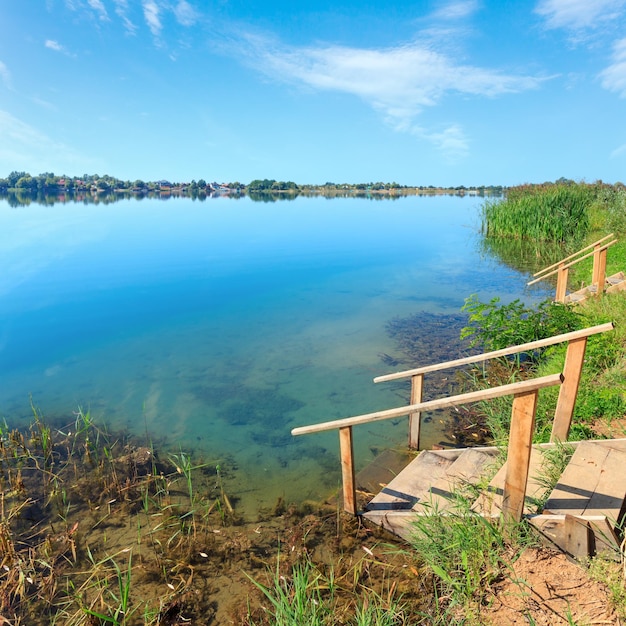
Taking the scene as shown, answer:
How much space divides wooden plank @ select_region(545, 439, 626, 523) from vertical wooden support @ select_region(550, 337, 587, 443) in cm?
49

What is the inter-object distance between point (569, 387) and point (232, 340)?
26.7ft

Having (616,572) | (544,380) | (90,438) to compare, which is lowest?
(90,438)

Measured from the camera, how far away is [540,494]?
384cm

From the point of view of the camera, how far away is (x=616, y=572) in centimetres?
291

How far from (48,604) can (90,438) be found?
3.15 metres

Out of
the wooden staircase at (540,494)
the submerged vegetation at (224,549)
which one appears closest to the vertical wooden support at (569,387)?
the wooden staircase at (540,494)

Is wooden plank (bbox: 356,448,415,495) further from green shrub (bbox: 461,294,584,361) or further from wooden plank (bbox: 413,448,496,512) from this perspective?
green shrub (bbox: 461,294,584,361)

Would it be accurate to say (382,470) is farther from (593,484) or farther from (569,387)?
(593,484)

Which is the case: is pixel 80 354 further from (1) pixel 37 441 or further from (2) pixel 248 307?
(2) pixel 248 307

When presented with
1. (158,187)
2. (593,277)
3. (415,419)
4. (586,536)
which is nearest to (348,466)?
(415,419)

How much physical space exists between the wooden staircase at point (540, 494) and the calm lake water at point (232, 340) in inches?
44.4

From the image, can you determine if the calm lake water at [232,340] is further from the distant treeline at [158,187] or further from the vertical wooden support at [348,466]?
the distant treeline at [158,187]

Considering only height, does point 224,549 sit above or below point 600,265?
below

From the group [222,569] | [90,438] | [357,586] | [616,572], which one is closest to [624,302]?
[616,572]
